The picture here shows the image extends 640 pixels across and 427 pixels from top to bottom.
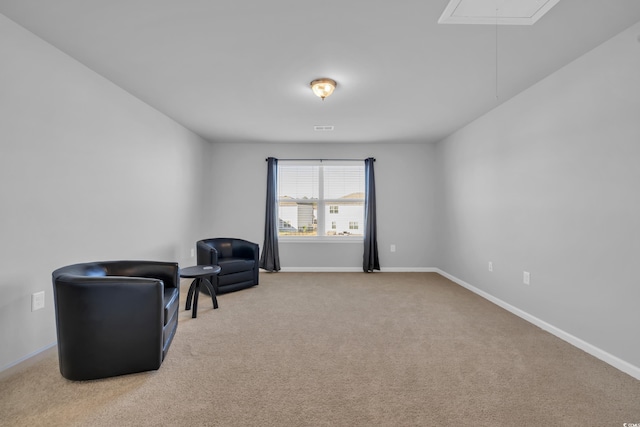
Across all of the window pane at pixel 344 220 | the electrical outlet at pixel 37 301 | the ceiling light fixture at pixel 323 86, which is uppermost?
the ceiling light fixture at pixel 323 86

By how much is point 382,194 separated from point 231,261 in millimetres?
3115

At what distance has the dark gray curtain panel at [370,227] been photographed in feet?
18.2

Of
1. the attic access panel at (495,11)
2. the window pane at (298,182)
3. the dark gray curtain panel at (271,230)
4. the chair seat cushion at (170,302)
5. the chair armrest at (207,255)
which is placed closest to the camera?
the attic access panel at (495,11)

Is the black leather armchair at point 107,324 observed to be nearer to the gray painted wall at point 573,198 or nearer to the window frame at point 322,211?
the gray painted wall at point 573,198

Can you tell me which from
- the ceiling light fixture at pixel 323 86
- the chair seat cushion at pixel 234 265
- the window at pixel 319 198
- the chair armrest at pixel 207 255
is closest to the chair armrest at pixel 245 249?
the chair seat cushion at pixel 234 265

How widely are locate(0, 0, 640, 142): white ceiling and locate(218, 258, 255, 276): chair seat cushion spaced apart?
2121 millimetres

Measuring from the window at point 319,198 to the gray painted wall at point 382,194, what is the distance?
0.25 m

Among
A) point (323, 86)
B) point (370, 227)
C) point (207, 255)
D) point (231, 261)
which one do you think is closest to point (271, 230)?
point (231, 261)

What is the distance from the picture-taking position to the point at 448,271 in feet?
17.0

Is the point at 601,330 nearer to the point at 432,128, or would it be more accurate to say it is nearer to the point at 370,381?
the point at 370,381

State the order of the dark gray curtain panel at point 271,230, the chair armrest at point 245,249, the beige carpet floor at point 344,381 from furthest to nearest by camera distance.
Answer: the dark gray curtain panel at point 271,230, the chair armrest at point 245,249, the beige carpet floor at point 344,381

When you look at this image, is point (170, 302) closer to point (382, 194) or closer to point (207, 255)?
point (207, 255)

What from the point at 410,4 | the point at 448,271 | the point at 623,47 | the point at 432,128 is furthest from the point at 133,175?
the point at 448,271

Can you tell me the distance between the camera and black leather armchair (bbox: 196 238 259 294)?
13.1ft
